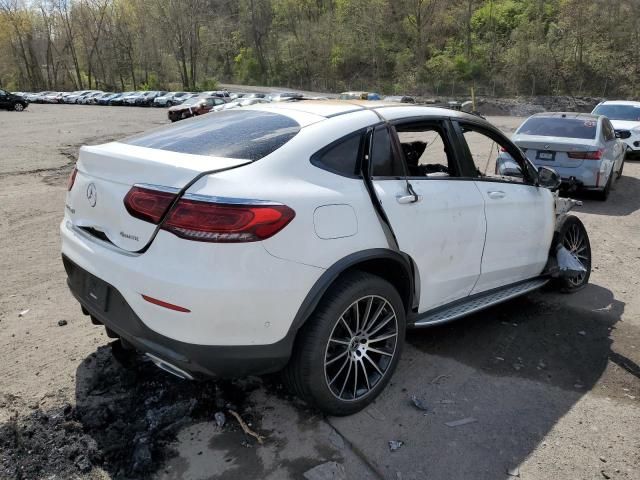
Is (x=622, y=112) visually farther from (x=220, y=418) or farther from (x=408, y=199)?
(x=220, y=418)

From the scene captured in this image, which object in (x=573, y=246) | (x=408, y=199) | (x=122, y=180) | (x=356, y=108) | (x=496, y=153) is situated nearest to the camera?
(x=122, y=180)

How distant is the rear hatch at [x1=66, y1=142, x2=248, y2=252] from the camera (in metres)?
2.52

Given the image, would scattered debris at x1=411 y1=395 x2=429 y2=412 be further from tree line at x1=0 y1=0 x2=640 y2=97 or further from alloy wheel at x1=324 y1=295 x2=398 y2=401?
tree line at x1=0 y1=0 x2=640 y2=97

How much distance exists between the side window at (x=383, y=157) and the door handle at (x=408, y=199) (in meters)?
0.16

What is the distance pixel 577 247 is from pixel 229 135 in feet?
12.6

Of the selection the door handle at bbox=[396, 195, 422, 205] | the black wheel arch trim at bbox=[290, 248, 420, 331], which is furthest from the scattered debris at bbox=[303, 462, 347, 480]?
the door handle at bbox=[396, 195, 422, 205]

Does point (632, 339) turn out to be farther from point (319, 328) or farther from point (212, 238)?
point (212, 238)

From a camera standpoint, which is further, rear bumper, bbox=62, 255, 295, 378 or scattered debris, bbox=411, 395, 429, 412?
scattered debris, bbox=411, 395, 429, 412

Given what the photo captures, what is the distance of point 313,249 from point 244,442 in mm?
1146

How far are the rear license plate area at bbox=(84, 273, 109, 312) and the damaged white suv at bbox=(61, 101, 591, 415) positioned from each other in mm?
16

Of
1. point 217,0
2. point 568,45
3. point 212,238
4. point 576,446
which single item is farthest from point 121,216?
point 217,0

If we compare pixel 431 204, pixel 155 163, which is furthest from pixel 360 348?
pixel 155 163

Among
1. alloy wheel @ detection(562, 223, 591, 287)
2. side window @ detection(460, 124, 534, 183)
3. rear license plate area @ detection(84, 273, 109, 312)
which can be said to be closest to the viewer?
rear license plate area @ detection(84, 273, 109, 312)

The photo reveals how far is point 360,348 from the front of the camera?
3.00 metres
